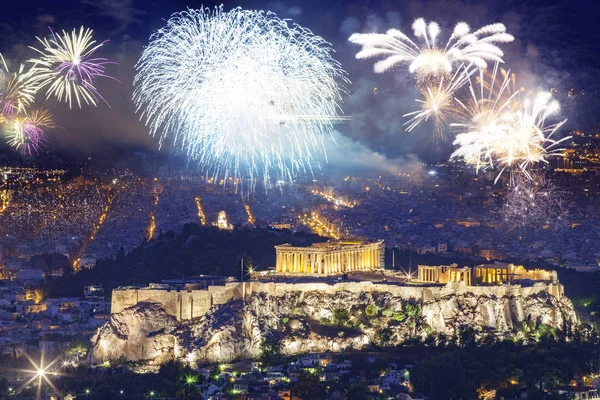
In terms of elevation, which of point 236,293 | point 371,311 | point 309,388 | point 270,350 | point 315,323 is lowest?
point 309,388

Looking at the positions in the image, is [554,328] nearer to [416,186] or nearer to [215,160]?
[416,186]

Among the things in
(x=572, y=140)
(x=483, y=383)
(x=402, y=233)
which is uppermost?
(x=572, y=140)

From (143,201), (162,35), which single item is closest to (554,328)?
(162,35)

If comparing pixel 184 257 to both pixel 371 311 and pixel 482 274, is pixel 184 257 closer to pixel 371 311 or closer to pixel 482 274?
pixel 482 274

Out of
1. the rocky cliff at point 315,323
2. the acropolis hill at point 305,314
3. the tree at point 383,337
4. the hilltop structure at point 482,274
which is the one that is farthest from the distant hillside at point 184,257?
the tree at point 383,337

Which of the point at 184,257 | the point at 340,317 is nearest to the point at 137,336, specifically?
the point at 340,317

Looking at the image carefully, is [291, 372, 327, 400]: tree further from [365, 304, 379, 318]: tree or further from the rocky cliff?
[365, 304, 379, 318]: tree

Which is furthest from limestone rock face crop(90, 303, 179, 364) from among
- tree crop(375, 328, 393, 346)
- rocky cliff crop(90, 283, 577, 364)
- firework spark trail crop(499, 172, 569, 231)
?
firework spark trail crop(499, 172, 569, 231)
